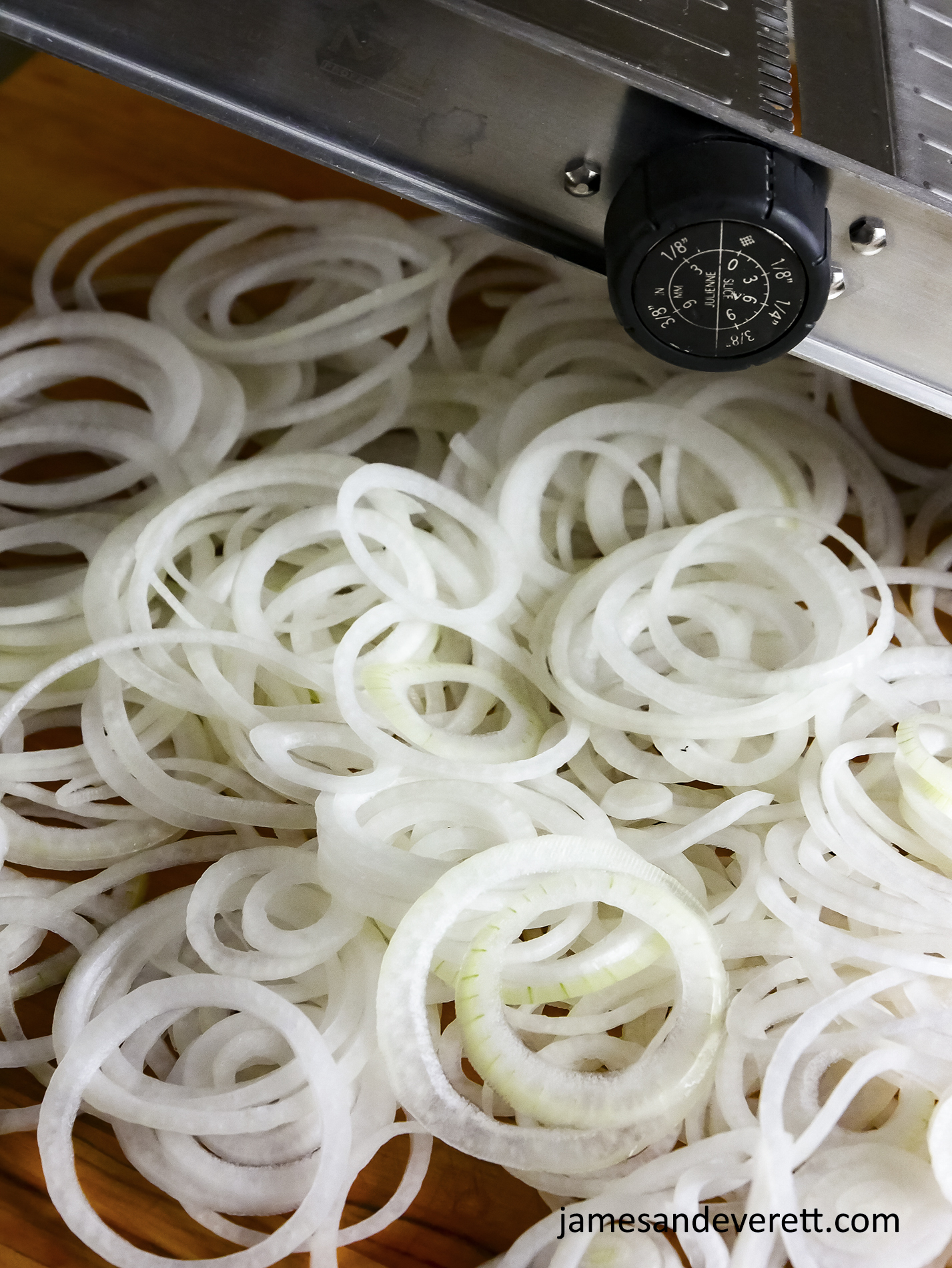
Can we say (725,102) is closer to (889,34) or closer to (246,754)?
(889,34)

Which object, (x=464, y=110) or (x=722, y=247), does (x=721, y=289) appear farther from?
→ (x=464, y=110)

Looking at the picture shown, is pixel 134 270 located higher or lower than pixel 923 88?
lower

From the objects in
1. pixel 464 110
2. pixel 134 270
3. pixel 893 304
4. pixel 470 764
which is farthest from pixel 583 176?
pixel 134 270

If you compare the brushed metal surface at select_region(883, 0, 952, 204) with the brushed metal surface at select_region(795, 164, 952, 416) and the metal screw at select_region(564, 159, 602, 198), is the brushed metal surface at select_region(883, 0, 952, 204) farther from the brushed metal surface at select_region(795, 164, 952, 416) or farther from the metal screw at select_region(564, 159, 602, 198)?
the metal screw at select_region(564, 159, 602, 198)

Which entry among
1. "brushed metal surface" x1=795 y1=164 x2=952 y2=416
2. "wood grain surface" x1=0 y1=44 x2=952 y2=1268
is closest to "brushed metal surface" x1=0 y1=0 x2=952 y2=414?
"brushed metal surface" x1=795 y1=164 x2=952 y2=416

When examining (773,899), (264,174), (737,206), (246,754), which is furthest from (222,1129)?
(264,174)

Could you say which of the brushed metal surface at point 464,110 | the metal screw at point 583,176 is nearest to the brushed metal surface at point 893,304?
the brushed metal surface at point 464,110
